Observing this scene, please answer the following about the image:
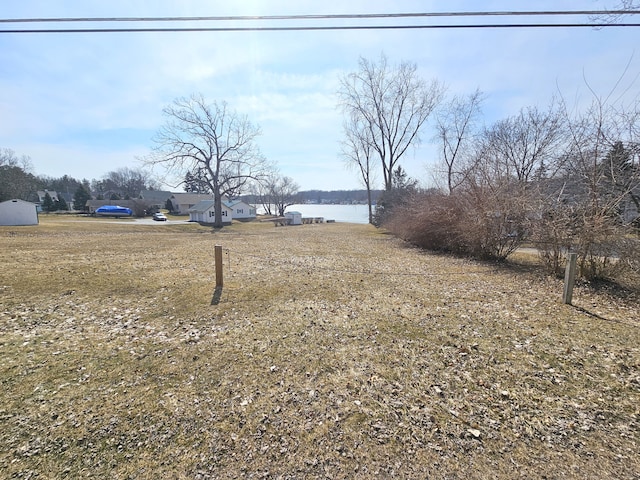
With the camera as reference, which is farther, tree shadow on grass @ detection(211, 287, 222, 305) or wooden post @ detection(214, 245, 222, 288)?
wooden post @ detection(214, 245, 222, 288)

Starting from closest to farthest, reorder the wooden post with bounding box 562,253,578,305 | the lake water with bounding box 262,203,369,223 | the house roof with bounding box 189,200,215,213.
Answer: the wooden post with bounding box 562,253,578,305
the house roof with bounding box 189,200,215,213
the lake water with bounding box 262,203,369,223

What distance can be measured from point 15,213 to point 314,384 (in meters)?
34.0

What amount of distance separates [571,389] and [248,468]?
3361 mm

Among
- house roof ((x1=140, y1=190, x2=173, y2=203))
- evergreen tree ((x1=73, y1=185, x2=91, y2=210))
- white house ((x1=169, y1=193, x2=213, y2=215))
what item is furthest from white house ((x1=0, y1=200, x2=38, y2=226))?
house roof ((x1=140, y1=190, x2=173, y2=203))

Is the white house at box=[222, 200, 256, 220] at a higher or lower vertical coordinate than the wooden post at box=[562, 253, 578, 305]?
higher

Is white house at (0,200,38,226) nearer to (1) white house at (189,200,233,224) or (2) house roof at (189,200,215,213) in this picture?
(1) white house at (189,200,233,224)

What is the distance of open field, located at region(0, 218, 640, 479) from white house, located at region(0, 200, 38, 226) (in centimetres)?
2662

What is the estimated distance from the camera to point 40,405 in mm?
2768

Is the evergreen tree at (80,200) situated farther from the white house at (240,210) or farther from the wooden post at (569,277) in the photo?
the wooden post at (569,277)

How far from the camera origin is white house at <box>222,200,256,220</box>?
53156 mm

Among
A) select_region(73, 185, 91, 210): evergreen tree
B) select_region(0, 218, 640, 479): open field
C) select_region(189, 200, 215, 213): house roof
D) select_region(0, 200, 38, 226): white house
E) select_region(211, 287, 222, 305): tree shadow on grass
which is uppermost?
select_region(73, 185, 91, 210): evergreen tree

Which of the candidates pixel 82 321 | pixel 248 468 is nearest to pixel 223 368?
Result: pixel 248 468

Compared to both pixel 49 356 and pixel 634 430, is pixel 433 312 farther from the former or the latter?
pixel 49 356

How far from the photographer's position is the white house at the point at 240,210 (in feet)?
174
